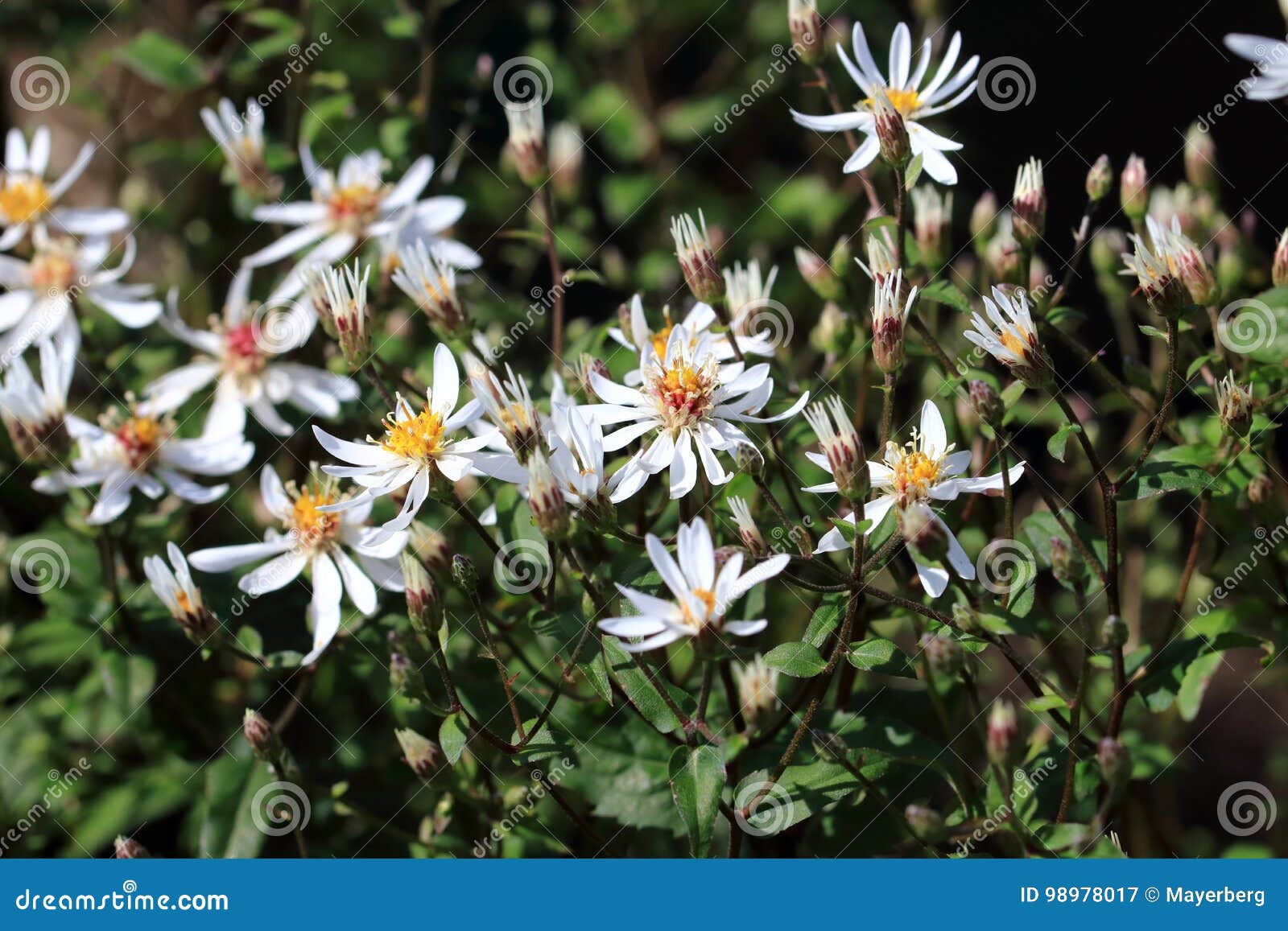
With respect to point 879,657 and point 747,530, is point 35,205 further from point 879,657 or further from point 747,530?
point 879,657

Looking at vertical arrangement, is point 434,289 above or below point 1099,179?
below

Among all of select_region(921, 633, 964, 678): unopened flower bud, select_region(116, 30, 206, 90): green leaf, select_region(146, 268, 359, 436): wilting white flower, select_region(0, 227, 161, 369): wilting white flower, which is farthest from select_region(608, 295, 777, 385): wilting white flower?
select_region(116, 30, 206, 90): green leaf

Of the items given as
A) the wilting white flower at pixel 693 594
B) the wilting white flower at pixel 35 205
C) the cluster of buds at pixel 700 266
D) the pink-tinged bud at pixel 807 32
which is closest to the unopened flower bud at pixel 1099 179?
the pink-tinged bud at pixel 807 32

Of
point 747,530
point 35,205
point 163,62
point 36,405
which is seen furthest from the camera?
point 163,62

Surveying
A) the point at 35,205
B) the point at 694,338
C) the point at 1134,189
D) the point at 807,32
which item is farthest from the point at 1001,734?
the point at 35,205

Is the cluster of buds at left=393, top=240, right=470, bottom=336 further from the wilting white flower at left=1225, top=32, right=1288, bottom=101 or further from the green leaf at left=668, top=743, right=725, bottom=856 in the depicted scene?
the wilting white flower at left=1225, top=32, right=1288, bottom=101

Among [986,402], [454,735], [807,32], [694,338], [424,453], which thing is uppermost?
[807,32]
